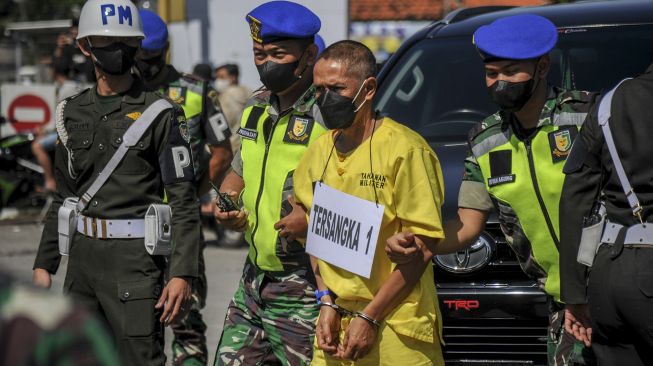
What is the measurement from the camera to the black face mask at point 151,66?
6738 mm

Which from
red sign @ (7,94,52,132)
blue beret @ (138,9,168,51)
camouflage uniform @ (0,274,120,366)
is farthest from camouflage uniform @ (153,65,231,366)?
red sign @ (7,94,52,132)

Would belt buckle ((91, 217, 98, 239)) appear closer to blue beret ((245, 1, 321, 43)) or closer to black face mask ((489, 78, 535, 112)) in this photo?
blue beret ((245, 1, 321, 43))

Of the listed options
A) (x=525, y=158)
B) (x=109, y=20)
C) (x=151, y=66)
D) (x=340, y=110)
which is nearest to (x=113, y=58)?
(x=109, y=20)

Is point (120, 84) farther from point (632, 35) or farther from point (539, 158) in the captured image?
point (632, 35)

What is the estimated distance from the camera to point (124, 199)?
4.90 m

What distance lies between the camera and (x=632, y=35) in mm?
6207

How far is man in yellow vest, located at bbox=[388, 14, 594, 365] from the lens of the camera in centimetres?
455

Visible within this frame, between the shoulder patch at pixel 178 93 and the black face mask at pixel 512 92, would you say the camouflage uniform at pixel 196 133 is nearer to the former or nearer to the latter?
the shoulder patch at pixel 178 93

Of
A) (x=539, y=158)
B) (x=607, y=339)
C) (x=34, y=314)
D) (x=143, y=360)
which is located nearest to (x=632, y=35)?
(x=539, y=158)

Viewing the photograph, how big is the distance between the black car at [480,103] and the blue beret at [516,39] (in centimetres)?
97

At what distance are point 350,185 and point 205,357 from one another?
2805 mm

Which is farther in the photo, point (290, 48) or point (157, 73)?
point (157, 73)

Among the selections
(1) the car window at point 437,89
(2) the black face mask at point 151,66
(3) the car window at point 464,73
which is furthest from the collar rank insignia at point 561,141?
(2) the black face mask at point 151,66

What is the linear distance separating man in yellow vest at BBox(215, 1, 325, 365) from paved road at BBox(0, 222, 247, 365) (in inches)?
113
